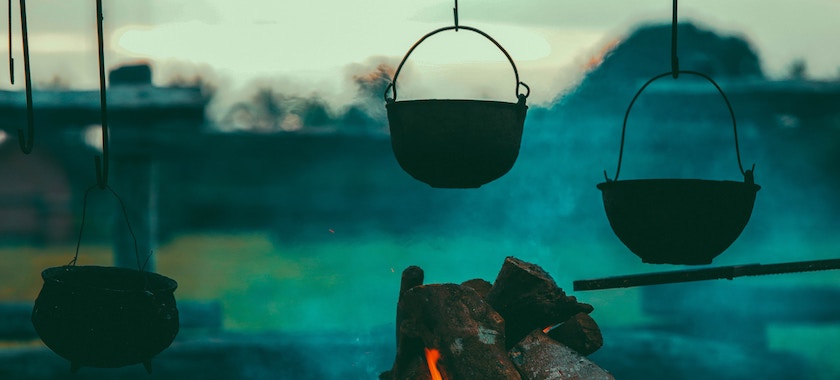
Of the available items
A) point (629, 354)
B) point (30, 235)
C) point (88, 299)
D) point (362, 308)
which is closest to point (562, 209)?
point (629, 354)

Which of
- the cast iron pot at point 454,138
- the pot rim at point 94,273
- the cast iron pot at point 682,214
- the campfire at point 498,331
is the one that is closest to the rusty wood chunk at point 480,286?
the campfire at point 498,331

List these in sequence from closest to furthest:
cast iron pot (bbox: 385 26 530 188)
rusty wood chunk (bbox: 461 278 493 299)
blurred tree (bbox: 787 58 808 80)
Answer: cast iron pot (bbox: 385 26 530 188) < rusty wood chunk (bbox: 461 278 493 299) < blurred tree (bbox: 787 58 808 80)

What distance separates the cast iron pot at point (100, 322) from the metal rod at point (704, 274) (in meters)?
→ 1.42

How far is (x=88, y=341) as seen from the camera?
2766mm

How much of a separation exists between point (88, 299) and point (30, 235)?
493 centimetres

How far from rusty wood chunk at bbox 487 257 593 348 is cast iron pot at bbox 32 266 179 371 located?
7.73 feet

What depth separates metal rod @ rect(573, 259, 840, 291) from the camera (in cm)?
254

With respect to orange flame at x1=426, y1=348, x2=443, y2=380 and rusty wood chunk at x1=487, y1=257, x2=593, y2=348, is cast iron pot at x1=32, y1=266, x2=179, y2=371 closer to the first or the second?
orange flame at x1=426, y1=348, x2=443, y2=380

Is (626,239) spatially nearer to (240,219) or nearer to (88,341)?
(88,341)

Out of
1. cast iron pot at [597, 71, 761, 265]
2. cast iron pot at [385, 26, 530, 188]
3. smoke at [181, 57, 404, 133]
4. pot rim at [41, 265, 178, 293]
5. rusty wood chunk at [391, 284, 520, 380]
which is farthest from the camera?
smoke at [181, 57, 404, 133]

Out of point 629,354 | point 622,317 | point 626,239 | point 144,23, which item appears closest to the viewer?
point 626,239

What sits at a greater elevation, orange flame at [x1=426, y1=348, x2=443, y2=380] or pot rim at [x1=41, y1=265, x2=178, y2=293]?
pot rim at [x1=41, y1=265, x2=178, y2=293]

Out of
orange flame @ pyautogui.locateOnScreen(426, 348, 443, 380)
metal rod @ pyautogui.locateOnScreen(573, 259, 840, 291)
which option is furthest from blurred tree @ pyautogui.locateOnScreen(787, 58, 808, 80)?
metal rod @ pyautogui.locateOnScreen(573, 259, 840, 291)

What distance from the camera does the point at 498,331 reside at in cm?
454
